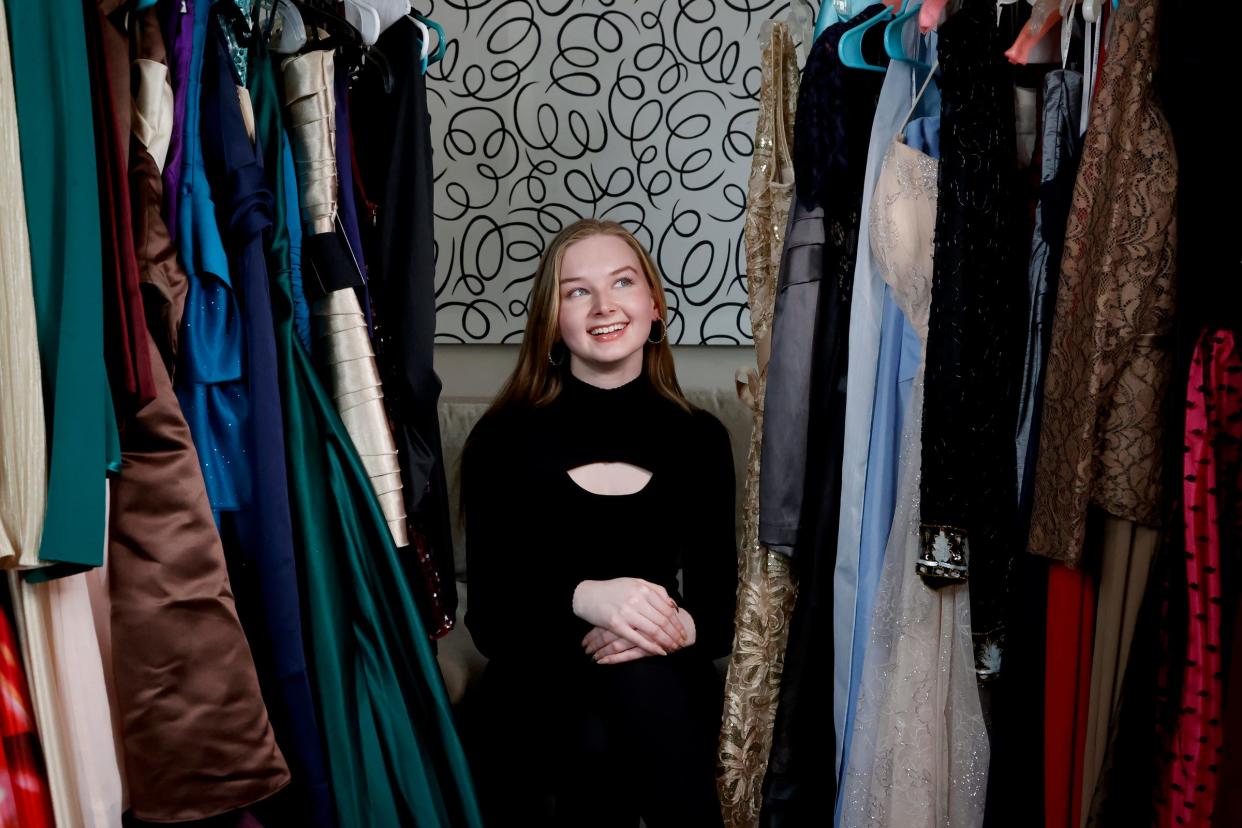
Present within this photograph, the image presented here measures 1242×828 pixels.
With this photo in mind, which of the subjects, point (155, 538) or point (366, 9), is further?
point (366, 9)

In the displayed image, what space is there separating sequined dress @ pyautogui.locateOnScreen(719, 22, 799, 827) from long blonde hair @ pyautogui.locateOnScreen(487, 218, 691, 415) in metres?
0.35

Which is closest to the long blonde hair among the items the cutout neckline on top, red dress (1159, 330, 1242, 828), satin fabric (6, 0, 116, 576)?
the cutout neckline on top

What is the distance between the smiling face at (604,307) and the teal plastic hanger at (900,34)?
63 cm

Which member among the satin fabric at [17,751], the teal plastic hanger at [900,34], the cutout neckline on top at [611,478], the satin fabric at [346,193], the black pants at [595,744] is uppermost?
the teal plastic hanger at [900,34]

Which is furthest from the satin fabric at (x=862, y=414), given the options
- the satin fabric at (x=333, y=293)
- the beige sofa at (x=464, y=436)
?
the beige sofa at (x=464, y=436)

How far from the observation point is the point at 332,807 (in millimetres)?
1215

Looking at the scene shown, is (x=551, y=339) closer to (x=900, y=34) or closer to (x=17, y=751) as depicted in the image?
(x=900, y=34)

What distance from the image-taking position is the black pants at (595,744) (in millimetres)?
1438

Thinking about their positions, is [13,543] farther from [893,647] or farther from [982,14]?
[982,14]

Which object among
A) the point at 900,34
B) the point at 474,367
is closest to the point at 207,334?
the point at 900,34

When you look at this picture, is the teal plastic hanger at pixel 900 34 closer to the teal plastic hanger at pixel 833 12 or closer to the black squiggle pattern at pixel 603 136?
the teal plastic hanger at pixel 833 12

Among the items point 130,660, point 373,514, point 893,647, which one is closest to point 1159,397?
point 893,647

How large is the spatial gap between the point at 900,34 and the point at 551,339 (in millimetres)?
791

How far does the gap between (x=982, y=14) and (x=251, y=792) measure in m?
1.20
